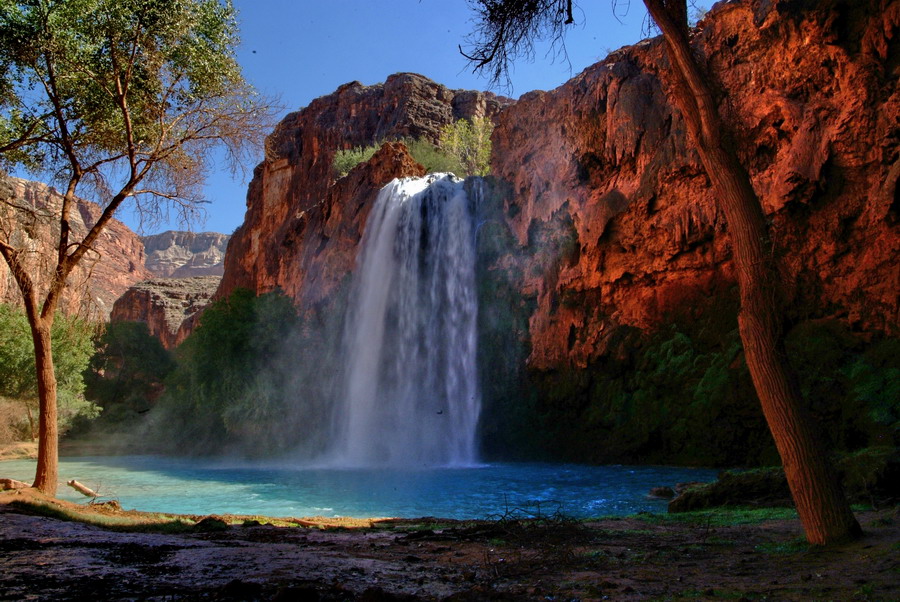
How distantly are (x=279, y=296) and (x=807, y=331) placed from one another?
2830 cm

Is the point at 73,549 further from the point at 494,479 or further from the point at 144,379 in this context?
Result: the point at 144,379

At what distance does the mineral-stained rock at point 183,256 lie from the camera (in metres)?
157

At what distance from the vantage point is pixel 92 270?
10.5m

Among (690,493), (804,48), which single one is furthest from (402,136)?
(690,493)

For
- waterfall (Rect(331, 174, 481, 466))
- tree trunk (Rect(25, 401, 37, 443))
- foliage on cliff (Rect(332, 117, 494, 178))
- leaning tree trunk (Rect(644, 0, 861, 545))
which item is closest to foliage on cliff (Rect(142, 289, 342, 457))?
waterfall (Rect(331, 174, 481, 466))

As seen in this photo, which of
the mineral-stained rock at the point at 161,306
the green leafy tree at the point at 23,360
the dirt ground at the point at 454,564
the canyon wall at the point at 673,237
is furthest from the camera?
the mineral-stained rock at the point at 161,306

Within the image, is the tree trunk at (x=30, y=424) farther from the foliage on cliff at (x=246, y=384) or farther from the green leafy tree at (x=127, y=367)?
the green leafy tree at (x=127, y=367)

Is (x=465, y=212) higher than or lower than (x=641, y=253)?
higher

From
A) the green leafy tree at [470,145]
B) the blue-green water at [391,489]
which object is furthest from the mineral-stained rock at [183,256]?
the blue-green water at [391,489]

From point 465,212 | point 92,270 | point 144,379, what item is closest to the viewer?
point 92,270

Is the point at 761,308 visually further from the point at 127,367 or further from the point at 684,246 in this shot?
the point at 127,367

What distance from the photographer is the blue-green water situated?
12.3 m

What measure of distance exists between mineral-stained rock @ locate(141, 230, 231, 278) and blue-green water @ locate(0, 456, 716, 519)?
140 m

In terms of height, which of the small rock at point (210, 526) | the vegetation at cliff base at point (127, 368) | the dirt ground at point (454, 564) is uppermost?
the vegetation at cliff base at point (127, 368)
